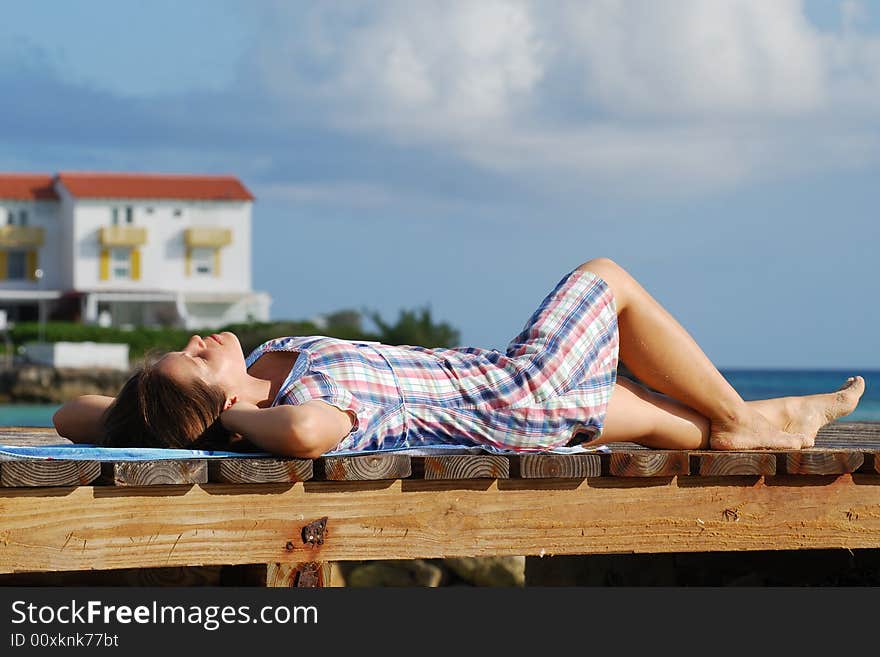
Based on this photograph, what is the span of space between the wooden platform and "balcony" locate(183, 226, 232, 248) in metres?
51.2

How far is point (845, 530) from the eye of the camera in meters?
4.23

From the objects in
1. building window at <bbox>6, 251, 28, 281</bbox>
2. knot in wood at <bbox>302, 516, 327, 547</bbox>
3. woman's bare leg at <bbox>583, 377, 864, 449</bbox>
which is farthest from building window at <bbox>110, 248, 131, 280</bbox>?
knot in wood at <bbox>302, 516, 327, 547</bbox>

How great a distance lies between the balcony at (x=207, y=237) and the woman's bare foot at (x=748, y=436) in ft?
166

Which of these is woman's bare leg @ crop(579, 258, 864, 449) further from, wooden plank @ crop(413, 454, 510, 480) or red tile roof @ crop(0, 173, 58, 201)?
red tile roof @ crop(0, 173, 58, 201)

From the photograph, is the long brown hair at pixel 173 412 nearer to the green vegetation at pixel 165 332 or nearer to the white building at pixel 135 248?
the green vegetation at pixel 165 332

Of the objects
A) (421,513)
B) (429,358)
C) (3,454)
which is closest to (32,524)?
(3,454)

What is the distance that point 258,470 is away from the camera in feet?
11.5

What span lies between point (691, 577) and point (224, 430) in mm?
3565

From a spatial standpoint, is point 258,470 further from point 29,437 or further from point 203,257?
point 203,257

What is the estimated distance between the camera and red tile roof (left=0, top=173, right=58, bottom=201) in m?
55.6

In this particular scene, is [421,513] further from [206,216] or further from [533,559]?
[206,216]

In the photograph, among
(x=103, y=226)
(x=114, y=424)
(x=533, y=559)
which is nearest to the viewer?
(x=114, y=424)

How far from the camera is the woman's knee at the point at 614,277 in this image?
4.47 m

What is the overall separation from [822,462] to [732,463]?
35 cm
